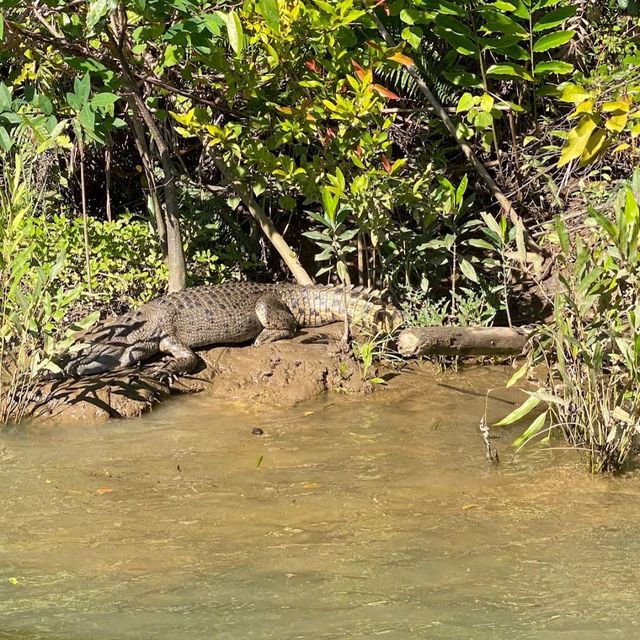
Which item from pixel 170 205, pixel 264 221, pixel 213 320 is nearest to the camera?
pixel 213 320

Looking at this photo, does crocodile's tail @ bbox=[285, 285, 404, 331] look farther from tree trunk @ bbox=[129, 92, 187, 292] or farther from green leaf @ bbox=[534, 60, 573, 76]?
green leaf @ bbox=[534, 60, 573, 76]

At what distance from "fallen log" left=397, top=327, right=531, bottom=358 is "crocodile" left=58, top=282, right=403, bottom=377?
0.52 m

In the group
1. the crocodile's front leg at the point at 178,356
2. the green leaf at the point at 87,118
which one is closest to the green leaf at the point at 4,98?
the green leaf at the point at 87,118

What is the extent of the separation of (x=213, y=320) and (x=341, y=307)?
1.06m

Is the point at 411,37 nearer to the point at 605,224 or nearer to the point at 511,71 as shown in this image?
the point at 511,71

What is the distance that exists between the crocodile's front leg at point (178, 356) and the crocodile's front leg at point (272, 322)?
2.18 feet

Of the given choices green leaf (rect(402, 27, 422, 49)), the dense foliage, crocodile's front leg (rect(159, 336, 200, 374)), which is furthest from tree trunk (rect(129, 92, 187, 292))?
green leaf (rect(402, 27, 422, 49))

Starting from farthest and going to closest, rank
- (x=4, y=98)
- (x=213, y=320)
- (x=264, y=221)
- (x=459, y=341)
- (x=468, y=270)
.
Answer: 1. (x=264, y=221)
2. (x=213, y=320)
3. (x=468, y=270)
4. (x=459, y=341)
5. (x=4, y=98)

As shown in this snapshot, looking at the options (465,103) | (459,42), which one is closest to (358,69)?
(465,103)

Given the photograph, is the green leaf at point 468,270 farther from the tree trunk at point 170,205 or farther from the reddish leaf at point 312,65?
the tree trunk at point 170,205

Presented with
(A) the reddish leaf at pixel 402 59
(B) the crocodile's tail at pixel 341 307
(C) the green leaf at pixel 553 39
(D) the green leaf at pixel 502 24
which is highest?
(D) the green leaf at pixel 502 24

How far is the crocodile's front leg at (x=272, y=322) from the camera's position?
755 centimetres

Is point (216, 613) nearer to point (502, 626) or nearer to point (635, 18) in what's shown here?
point (502, 626)

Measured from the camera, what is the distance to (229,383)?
671 centimetres
